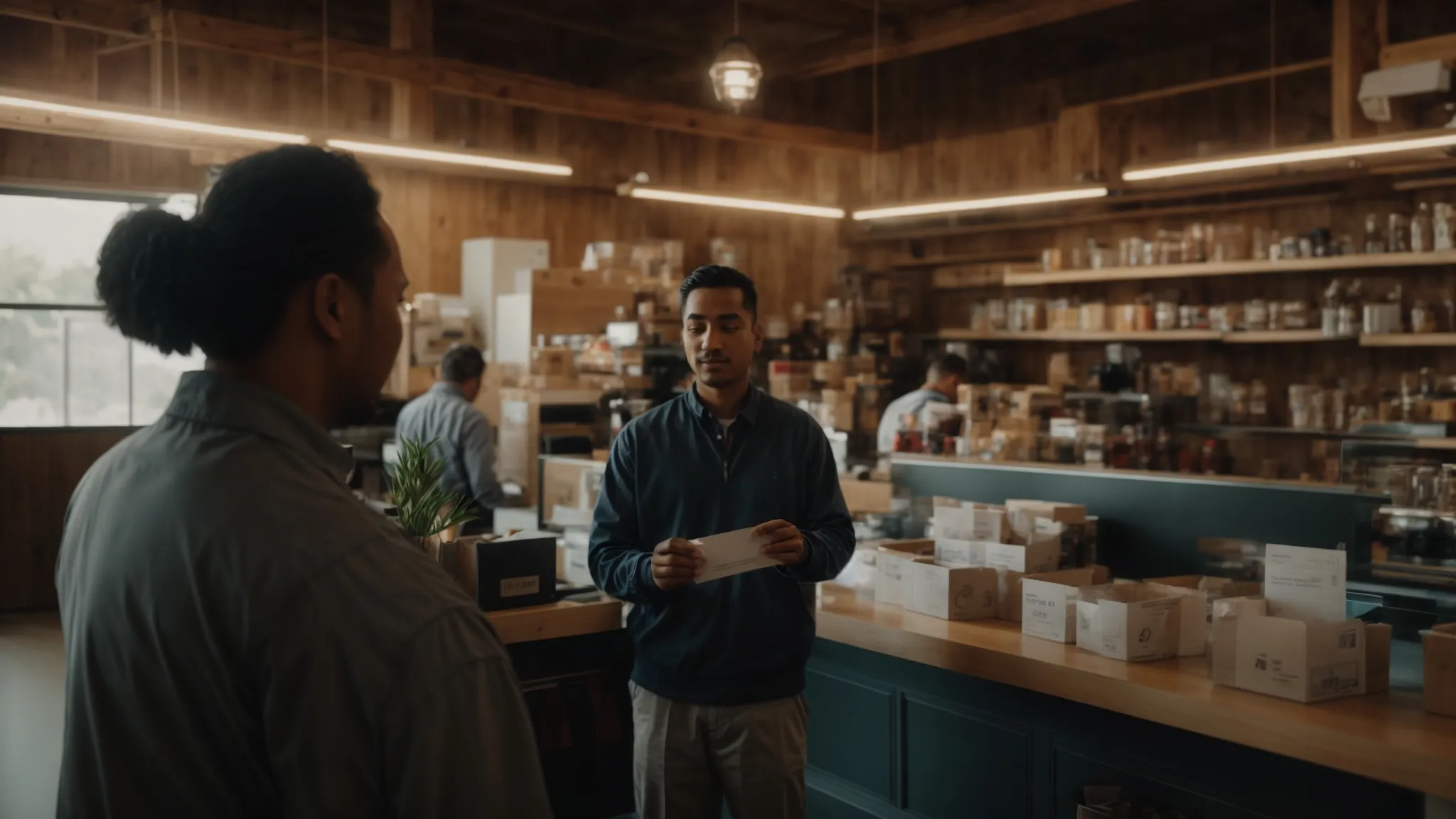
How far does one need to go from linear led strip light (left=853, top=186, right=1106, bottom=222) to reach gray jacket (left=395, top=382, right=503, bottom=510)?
2.70m

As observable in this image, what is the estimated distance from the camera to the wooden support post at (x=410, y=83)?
8250 millimetres

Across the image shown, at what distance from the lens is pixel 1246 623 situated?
263cm

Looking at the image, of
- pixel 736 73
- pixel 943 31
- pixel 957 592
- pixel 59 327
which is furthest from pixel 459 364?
pixel 943 31

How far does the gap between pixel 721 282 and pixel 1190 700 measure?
1484 mm

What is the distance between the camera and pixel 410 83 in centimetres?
791

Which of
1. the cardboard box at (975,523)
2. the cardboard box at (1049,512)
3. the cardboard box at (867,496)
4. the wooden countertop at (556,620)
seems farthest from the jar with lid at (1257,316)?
the wooden countertop at (556,620)

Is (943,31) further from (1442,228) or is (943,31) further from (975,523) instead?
(975,523)

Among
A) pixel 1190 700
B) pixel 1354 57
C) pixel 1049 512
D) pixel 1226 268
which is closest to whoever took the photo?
pixel 1190 700

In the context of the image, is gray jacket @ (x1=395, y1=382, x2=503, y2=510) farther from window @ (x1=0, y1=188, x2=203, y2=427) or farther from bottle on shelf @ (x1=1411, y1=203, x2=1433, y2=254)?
bottle on shelf @ (x1=1411, y1=203, x2=1433, y2=254)

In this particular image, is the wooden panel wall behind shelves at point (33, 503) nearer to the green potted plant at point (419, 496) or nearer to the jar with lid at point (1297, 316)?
the green potted plant at point (419, 496)

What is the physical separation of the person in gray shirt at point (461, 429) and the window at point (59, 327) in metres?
2.76

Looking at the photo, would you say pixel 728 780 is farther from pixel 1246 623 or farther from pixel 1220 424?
pixel 1220 424

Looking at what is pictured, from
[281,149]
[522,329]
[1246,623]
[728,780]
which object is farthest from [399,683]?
[522,329]

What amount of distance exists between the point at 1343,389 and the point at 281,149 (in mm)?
7979
